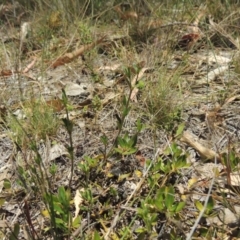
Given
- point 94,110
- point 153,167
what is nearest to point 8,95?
point 94,110

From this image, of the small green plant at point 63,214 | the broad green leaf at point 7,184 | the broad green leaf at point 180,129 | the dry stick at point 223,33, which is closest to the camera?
the small green plant at point 63,214

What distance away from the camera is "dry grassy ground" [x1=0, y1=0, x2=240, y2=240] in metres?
1.27

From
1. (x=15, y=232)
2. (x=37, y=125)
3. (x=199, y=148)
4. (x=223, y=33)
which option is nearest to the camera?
(x=15, y=232)

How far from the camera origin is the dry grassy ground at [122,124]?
4.17ft

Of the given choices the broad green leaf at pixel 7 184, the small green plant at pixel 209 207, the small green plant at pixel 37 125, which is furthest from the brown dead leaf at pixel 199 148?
the broad green leaf at pixel 7 184

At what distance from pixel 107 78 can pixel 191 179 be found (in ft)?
2.41

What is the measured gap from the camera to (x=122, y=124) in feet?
4.85

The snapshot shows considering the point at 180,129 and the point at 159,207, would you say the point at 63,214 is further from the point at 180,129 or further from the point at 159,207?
the point at 180,129

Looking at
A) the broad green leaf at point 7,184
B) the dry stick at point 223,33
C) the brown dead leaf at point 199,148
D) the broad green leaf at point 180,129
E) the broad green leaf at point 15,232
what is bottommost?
the brown dead leaf at point 199,148

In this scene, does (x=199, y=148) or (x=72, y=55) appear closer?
(x=199, y=148)

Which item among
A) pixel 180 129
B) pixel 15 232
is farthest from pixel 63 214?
pixel 180 129

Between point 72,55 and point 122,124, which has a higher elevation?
point 122,124

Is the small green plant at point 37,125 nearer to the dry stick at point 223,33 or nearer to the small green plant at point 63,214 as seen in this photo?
Result: the small green plant at point 63,214

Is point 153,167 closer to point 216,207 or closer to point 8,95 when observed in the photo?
point 216,207
